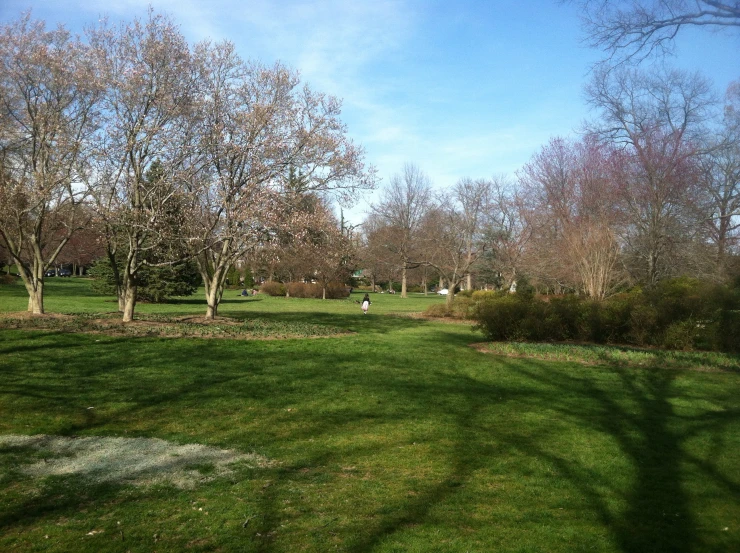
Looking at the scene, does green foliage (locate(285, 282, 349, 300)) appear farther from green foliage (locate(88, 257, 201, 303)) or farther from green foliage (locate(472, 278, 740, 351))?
green foliage (locate(472, 278, 740, 351))

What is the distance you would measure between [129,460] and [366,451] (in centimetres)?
245

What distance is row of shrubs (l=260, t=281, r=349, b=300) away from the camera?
151 feet

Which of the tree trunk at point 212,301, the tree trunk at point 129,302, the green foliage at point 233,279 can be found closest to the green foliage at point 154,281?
the tree trunk at point 212,301

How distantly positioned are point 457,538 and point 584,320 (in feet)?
42.8

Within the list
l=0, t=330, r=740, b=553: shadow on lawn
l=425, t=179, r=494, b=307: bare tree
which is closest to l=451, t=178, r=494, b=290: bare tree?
l=425, t=179, r=494, b=307: bare tree

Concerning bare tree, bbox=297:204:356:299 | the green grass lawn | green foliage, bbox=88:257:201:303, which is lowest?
the green grass lawn

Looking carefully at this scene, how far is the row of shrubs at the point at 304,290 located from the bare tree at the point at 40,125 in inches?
1165

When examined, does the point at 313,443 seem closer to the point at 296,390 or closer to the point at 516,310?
the point at 296,390

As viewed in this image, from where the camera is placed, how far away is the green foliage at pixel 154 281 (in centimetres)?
3077

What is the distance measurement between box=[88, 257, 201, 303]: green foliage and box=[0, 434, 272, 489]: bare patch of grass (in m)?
24.9

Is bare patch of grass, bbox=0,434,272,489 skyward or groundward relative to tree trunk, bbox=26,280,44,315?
groundward

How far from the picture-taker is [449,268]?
117 feet

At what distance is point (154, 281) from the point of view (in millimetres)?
31125

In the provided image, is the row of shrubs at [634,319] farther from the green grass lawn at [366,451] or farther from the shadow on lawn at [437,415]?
the green grass lawn at [366,451]
